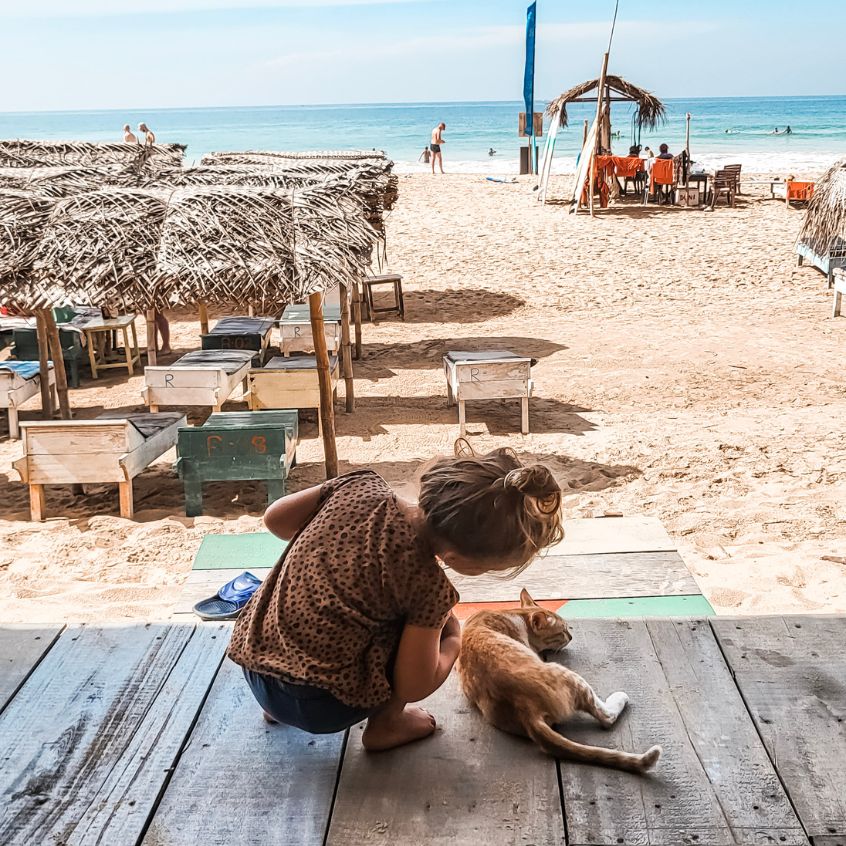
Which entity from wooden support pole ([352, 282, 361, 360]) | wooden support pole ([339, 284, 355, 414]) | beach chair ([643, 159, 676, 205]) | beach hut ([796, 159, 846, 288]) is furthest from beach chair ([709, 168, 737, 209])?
wooden support pole ([339, 284, 355, 414])

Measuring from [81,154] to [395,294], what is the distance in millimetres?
4454

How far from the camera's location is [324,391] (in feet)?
21.5

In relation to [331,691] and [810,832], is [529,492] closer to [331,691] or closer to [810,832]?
[331,691]

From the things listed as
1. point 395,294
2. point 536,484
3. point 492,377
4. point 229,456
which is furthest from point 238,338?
point 536,484

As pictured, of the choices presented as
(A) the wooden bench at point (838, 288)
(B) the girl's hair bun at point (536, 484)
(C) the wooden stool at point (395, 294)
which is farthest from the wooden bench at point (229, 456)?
(A) the wooden bench at point (838, 288)

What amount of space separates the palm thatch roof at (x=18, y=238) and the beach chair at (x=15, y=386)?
1530mm

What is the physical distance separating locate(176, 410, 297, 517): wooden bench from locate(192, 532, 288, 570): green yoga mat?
1397 millimetres

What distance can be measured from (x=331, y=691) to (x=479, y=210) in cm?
1820

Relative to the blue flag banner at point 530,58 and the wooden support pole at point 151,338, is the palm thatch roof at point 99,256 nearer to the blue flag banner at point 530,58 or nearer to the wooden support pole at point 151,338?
the wooden support pole at point 151,338

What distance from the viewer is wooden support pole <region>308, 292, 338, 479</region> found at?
6.40 metres

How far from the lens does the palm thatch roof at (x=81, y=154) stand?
28.8ft

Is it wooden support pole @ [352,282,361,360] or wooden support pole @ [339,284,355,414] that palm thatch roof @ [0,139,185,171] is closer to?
wooden support pole @ [339,284,355,414]

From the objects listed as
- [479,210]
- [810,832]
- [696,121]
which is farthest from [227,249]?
[696,121]

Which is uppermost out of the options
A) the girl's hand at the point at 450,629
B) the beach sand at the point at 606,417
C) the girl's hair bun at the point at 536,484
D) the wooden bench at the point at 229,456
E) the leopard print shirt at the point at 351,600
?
the girl's hair bun at the point at 536,484
